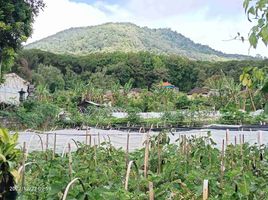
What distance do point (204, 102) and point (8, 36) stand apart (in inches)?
503

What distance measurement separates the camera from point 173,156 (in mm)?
3268

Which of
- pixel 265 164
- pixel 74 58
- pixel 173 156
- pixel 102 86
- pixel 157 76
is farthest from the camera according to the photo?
pixel 74 58

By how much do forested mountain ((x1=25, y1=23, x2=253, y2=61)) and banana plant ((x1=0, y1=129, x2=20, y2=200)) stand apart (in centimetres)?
5454

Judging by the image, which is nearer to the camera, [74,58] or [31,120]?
[31,120]

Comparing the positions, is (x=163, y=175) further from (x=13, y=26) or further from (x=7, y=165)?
(x=13, y=26)

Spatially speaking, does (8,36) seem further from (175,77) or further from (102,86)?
(175,77)

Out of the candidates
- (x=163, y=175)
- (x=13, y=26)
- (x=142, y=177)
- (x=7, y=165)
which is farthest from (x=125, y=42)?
(x=7, y=165)

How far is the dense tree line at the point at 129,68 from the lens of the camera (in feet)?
117

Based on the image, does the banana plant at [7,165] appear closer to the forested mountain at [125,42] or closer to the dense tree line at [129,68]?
the dense tree line at [129,68]

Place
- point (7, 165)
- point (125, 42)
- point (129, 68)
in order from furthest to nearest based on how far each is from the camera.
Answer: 1. point (125, 42)
2. point (129, 68)
3. point (7, 165)

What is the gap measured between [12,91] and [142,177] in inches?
711

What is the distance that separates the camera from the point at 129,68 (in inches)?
1451

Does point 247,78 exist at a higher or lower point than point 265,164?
higher

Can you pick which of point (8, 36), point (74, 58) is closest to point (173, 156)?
point (8, 36)
